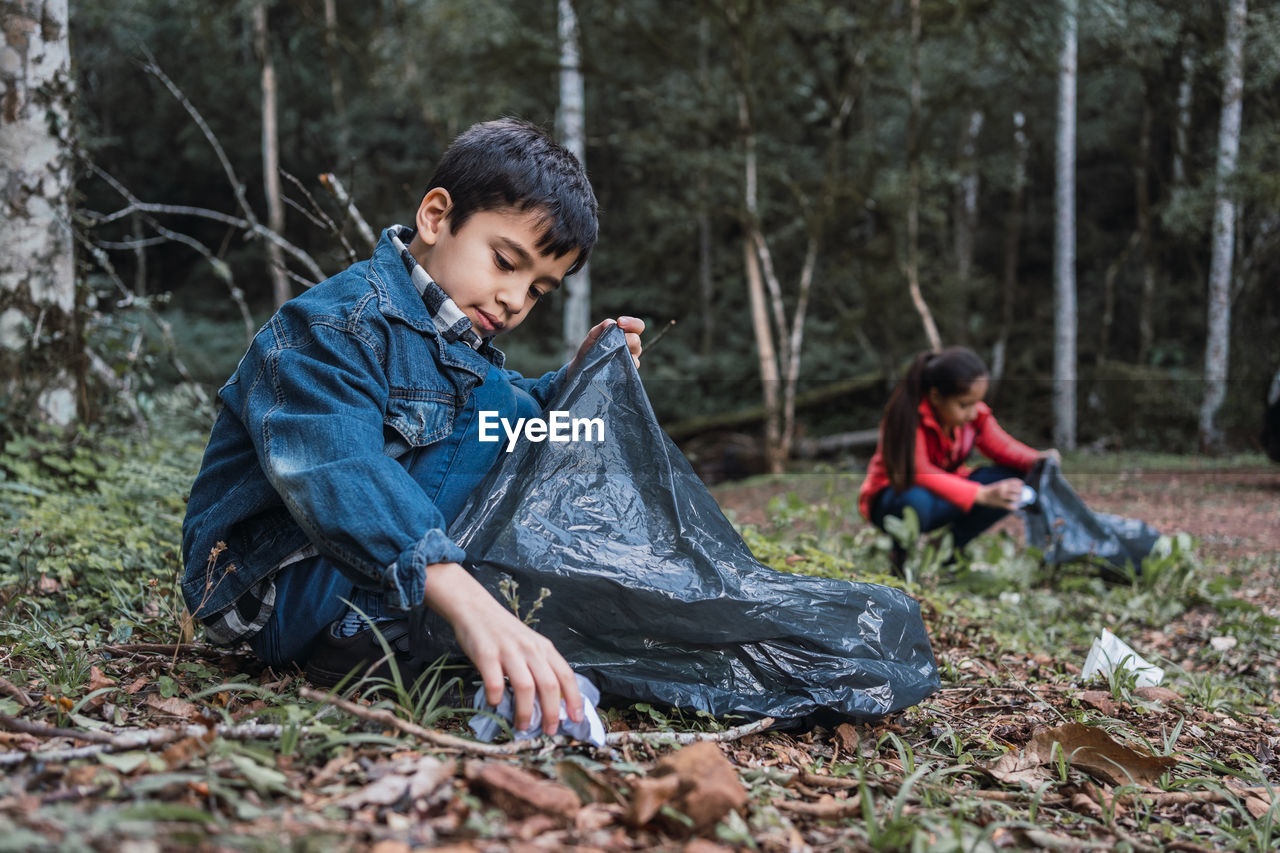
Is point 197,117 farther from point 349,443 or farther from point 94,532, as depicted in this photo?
point 349,443

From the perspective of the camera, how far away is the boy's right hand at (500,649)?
4.14ft

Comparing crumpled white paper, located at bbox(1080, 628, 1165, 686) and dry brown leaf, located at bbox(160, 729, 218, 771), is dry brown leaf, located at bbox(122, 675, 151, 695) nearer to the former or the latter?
dry brown leaf, located at bbox(160, 729, 218, 771)

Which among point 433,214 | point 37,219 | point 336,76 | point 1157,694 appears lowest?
point 1157,694

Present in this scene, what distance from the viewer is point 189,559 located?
67.4 inches

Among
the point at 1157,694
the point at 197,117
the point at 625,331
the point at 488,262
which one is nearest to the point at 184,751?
the point at 488,262

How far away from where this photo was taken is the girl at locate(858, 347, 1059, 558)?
13.6 feet

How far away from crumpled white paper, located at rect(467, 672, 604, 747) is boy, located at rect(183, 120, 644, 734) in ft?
0.22

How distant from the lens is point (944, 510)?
14.0ft

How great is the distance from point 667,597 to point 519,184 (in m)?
0.90

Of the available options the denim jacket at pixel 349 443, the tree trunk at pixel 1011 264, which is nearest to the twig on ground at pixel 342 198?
the denim jacket at pixel 349 443

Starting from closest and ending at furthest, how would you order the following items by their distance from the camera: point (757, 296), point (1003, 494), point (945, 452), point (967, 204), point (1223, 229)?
1. point (1003, 494)
2. point (945, 452)
3. point (757, 296)
4. point (1223, 229)
5. point (967, 204)

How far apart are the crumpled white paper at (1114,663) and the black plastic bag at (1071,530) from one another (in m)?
1.59

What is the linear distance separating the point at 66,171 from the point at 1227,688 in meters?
4.80

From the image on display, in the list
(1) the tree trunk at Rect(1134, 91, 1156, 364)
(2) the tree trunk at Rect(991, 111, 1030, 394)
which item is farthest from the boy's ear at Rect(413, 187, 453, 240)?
(1) the tree trunk at Rect(1134, 91, 1156, 364)
